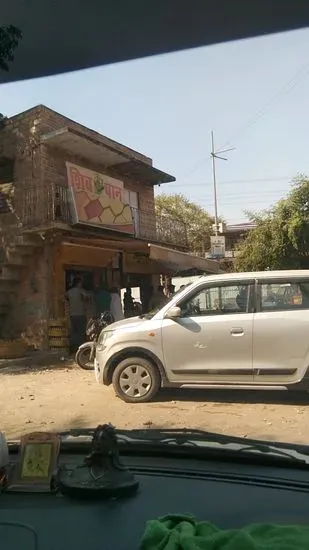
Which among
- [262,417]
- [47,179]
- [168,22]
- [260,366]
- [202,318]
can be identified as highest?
[47,179]

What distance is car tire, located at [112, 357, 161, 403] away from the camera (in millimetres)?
7695

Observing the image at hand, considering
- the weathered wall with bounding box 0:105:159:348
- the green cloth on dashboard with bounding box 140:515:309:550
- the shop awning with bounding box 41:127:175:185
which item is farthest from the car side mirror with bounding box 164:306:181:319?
the shop awning with bounding box 41:127:175:185

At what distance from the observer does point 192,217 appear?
39594mm

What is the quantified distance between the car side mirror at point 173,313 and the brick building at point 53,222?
733 centimetres

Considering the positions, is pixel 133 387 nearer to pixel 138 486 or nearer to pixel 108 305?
pixel 138 486

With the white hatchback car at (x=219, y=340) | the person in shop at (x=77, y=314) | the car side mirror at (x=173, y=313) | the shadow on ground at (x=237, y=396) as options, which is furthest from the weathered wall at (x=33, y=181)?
the car side mirror at (x=173, y=313)

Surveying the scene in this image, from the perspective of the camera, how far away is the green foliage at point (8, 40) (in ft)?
12.0

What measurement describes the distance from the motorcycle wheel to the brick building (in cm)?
388

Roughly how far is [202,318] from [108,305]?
7260 millimetres

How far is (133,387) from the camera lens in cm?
775

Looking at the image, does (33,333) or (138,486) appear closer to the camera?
(138,486)

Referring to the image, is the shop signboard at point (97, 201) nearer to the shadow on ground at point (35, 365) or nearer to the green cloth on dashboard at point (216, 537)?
the shadow on ground at point (35, 365)

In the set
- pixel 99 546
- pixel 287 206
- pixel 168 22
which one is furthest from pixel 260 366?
pixel 287 206

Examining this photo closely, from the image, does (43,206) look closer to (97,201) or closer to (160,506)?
(97,201)
